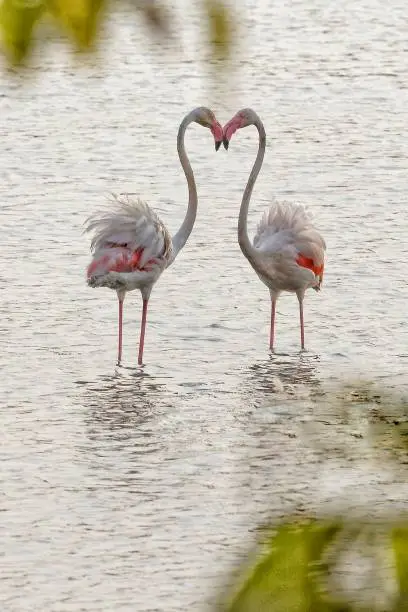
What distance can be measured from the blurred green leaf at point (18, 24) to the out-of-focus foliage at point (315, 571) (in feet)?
1.41

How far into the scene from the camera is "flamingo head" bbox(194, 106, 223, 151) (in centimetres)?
795

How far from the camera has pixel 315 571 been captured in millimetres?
1164

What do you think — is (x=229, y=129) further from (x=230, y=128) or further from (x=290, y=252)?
(x=290, y=252)

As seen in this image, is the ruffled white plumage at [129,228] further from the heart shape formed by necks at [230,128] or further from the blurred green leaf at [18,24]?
the blurred green leaf at [18,24]

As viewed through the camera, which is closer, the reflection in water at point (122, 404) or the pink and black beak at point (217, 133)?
the reflection in water at point (122, 404)

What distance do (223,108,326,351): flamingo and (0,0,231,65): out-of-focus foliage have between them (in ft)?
22.2

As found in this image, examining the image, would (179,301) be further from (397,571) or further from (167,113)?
(397,571)

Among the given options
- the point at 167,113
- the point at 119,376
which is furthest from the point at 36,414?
the point at 167,113

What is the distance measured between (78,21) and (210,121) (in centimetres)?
688

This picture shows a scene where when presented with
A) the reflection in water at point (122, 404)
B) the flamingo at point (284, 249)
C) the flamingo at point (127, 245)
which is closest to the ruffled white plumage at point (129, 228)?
the flamingo at point (127, 245)

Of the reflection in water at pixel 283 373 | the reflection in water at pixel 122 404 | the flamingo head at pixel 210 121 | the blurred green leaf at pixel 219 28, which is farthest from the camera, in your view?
the flamingo head at pixel 210 121

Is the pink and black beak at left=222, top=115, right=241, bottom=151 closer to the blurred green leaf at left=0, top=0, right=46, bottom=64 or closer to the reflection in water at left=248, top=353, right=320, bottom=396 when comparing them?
the reflection in water at left=248, top=353, right=320, bottom=396

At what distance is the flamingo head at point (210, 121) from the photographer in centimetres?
795

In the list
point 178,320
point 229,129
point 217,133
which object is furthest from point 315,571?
point 178,320
